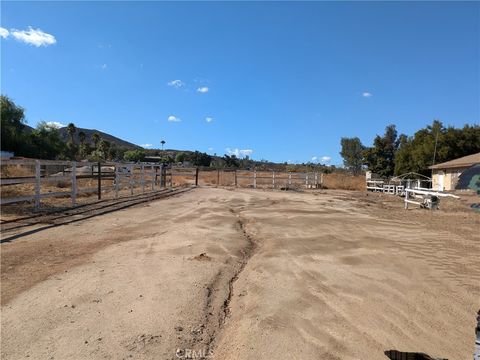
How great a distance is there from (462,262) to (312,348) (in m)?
4.43

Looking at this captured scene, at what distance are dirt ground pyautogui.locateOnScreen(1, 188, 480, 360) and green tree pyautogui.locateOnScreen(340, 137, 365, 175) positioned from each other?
7555 cm

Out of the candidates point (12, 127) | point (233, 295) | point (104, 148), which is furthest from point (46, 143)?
point (233, 295)

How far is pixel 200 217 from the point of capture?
11891 millimetres

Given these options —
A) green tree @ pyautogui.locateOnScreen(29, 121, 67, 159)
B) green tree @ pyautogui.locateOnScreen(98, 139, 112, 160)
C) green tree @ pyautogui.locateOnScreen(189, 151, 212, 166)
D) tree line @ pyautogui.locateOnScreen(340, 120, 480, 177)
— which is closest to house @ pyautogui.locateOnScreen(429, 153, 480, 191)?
tree line @ pyautogui.locateOnScreen(340, 120, 480, 177)

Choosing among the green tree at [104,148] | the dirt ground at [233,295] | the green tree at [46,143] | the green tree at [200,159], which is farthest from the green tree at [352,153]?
the dirt ground at [233,295]

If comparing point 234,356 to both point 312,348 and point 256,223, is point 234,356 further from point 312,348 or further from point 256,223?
point 256,223

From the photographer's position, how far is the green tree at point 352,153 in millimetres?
82312

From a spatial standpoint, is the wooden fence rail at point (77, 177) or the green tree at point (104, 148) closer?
the wooden fence rail at point (77, 177)

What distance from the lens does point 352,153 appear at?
82812 mm

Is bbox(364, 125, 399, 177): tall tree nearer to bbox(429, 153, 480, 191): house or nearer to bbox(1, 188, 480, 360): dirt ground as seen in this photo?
bbox(429, 153, 480, 191): house

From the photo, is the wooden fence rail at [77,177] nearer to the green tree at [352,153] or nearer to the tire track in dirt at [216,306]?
the tire track in dirt at [216,306]

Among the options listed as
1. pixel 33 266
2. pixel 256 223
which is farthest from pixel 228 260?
pixel 256 223

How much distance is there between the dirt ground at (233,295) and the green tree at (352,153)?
75555mm

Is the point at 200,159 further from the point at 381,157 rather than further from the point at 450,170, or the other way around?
the point at 450,170
